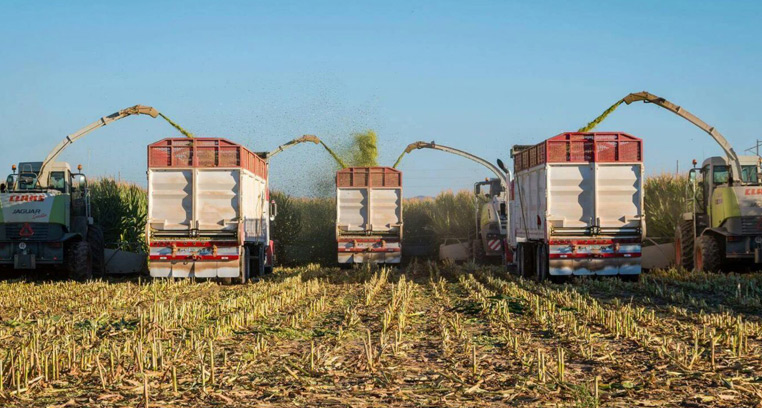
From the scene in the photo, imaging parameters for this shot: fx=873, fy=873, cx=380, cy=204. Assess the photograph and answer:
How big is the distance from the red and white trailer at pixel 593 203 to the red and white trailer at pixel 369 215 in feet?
32.0

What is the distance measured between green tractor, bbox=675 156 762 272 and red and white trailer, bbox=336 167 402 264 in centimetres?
936

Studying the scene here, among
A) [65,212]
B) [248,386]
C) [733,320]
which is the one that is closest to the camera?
[248,386]

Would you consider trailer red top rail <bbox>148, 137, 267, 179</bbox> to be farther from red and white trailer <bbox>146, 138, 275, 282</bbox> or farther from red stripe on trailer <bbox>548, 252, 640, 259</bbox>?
red stripe on trailer <bbox>548, 252, 640, 259</bbox>

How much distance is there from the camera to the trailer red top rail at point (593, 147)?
65.2 ft

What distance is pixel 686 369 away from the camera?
8320 millimetres

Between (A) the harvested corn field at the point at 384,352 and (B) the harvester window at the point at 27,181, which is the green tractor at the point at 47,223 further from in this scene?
(A) the harvested corn field at the point at 384,352

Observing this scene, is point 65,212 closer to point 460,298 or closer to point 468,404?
point 460,298

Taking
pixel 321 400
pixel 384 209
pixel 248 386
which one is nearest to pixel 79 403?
pixel 248 386

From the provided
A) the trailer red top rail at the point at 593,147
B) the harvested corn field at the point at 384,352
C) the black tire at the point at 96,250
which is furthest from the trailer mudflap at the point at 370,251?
Answer: the harvested corn field at the point at 384,352

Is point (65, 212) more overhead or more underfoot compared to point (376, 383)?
more overhead

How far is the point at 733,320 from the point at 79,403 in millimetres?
8703

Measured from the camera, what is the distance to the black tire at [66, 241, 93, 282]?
22484 mm

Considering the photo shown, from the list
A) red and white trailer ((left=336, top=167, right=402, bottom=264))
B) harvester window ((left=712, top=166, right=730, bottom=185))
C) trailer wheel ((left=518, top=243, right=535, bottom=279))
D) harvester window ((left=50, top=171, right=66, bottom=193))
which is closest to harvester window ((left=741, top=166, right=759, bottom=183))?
harvester window ((left=712, top=166, right=730, bottom=185))

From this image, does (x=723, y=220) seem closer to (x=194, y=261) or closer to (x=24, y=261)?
(x=194, y=261)
